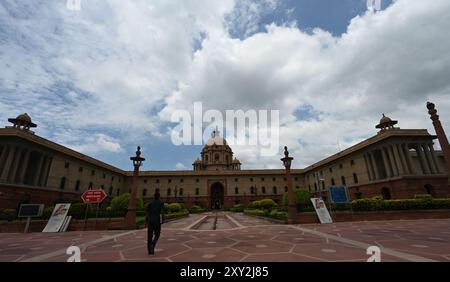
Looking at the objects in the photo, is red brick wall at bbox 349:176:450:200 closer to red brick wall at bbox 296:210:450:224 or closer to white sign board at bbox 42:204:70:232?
red brick wall at bbox 296:210:450:224

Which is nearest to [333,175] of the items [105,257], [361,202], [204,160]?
[361,202]

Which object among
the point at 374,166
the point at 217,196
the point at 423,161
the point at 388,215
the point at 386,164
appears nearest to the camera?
the point at 388,215

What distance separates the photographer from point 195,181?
156 feet

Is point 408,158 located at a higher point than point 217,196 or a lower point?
higher

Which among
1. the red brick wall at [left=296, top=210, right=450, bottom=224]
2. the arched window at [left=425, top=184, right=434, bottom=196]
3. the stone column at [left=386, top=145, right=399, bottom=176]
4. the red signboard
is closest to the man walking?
the red signboard

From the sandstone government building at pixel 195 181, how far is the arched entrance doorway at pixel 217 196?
11.8ft

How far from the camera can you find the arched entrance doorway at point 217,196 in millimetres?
50338

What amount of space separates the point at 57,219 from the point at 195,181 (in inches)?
1351

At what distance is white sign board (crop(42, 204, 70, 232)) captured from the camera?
1327cm

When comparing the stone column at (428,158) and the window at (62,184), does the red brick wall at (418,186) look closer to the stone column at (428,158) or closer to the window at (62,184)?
the stone column at (428,158)

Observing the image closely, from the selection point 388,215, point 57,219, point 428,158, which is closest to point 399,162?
A: point 428,158

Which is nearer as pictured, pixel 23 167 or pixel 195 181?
pixel 23 167

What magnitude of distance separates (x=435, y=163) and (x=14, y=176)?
50768 mm

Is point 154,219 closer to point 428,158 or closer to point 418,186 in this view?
point 418,186
